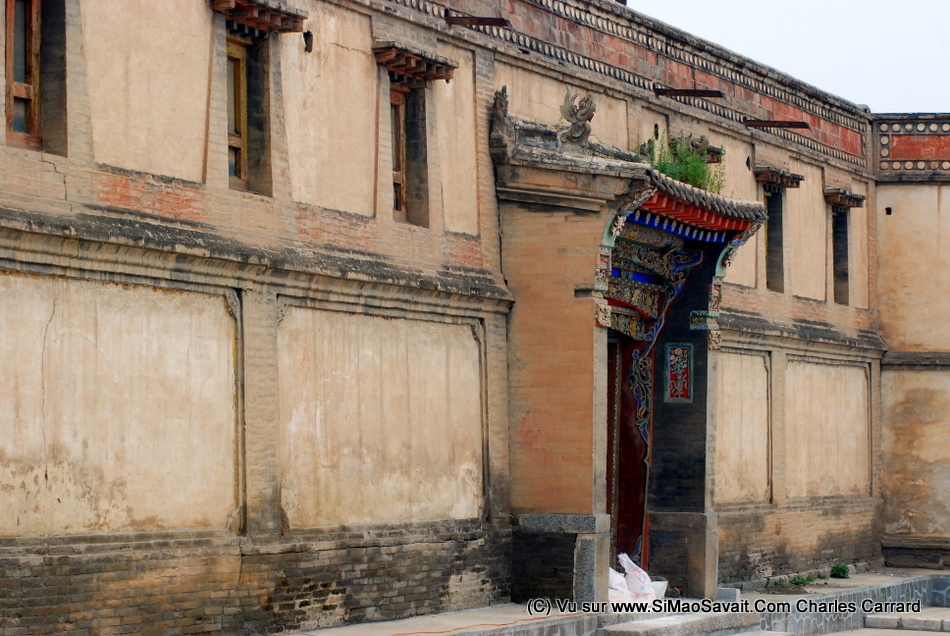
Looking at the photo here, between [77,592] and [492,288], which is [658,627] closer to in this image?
[492,288]

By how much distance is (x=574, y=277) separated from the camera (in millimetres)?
15211

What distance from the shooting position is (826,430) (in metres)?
22.6

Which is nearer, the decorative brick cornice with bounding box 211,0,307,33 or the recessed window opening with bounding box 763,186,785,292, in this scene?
the decorative brick cornice with bounding box 211,0,307,33

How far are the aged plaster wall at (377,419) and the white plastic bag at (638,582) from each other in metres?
2.41

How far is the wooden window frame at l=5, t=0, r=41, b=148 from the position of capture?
1073 cm

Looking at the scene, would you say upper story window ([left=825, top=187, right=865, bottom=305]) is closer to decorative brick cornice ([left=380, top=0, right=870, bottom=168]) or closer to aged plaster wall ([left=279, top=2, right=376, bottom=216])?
decorative brick cornice ([left=380, top=0, right=870, bottom=168])

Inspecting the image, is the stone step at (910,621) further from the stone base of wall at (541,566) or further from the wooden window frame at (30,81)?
the wooden window frame at (30,81)

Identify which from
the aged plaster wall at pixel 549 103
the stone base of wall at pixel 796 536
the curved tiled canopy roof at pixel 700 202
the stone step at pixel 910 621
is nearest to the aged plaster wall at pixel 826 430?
the stone base of wall at pixel 796 536

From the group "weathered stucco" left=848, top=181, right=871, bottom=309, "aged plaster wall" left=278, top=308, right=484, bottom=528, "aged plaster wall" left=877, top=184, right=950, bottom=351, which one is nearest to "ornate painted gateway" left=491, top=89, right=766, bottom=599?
"aged plaster wall" left=278, top=308, right=484, bottom=528

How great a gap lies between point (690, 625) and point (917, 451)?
32.9ft

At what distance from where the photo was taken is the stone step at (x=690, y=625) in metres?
14.3

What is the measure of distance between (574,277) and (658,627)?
137 inches

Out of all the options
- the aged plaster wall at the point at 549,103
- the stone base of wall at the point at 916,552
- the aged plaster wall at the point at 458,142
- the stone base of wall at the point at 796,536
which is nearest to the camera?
the aged plaster wall at the point at 458,142

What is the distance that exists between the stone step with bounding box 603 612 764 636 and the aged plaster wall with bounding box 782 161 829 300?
646cm
